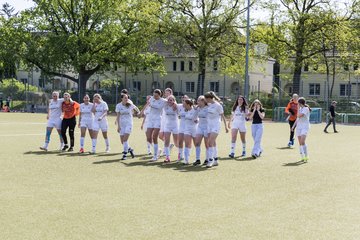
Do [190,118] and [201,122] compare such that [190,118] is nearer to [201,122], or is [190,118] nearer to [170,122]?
[201,122]

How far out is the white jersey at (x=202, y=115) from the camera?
1572 cm

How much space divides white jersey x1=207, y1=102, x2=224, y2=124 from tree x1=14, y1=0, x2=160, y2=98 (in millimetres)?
42566

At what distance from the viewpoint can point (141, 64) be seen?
2411 inches

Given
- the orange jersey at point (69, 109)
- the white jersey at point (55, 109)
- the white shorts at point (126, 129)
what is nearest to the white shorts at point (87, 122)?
the orange jersey at point (69, 109)

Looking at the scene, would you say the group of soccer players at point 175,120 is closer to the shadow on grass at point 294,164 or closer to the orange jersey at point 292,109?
the shadow on grass at point 294,164

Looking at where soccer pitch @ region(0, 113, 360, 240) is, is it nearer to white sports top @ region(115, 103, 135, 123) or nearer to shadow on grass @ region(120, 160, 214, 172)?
shadow on grass @ region(120, 160, 214, 172)

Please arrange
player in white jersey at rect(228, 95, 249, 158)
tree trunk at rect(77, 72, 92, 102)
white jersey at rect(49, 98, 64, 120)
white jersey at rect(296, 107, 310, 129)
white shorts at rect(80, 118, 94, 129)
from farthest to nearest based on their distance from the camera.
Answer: tree trunk at rect(77, 72, 92, 102) < white jersey at rect(49, 98, 64, 120) < white shorts at rect(80, 118, 94, 129) < player in white jersey at rect(228, 95, 249, 158) < white jersey at rect(296, 107, 310, 129)

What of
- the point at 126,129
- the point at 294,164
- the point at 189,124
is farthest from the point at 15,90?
the point at 294,164

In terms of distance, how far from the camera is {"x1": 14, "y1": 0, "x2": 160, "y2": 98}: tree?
58.0 m

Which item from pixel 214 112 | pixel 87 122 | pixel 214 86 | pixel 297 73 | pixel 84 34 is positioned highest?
pixel 84 34

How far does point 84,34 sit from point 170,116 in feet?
143

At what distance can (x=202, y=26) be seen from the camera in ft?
182

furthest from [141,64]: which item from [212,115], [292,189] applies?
[292,189]

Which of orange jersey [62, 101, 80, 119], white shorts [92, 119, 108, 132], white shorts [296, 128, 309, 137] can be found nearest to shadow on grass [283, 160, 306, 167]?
white shorts [296, 128, 309, 137]
